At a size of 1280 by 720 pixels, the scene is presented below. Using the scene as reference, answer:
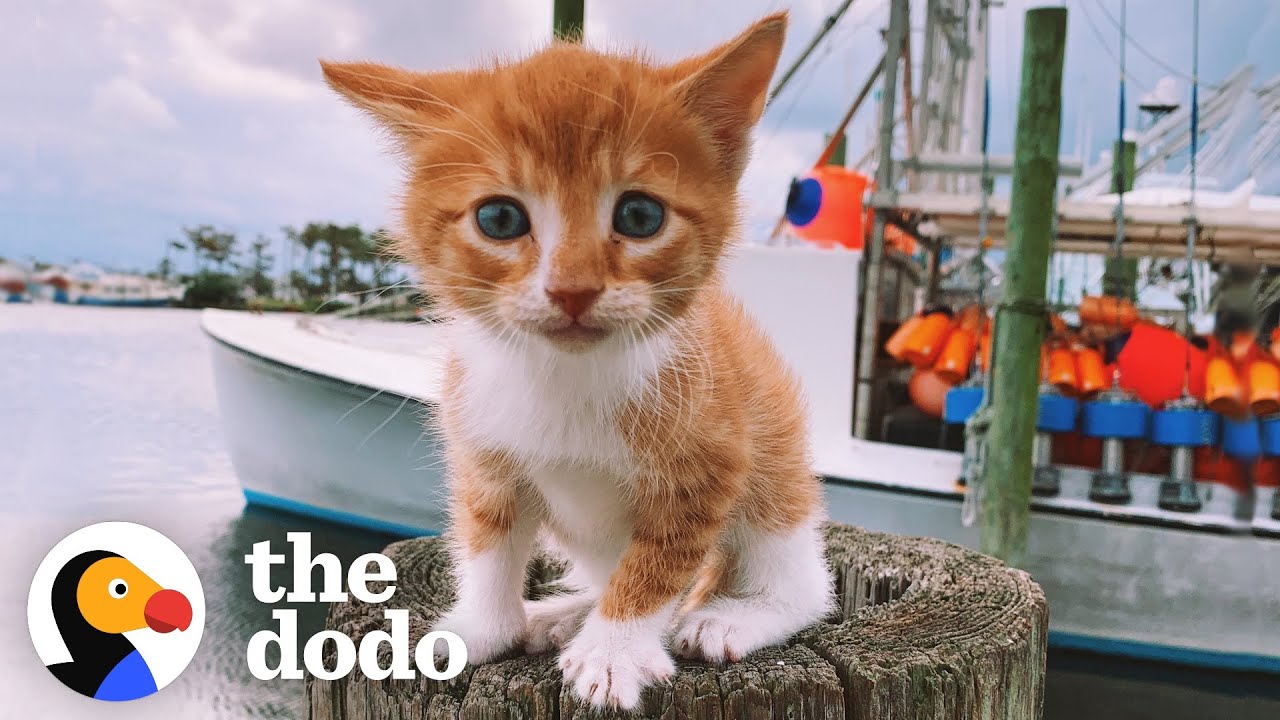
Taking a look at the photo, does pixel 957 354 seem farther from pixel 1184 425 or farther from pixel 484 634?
pixel 484 634

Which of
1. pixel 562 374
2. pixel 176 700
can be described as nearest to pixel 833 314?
pixel 562 374

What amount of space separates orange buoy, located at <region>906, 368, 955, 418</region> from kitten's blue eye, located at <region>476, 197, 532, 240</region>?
3.01 m

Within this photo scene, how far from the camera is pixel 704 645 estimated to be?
95 cm

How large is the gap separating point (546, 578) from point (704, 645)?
0.59 m

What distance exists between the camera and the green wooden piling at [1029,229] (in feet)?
9.05

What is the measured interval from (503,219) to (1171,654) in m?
Result: 3.87

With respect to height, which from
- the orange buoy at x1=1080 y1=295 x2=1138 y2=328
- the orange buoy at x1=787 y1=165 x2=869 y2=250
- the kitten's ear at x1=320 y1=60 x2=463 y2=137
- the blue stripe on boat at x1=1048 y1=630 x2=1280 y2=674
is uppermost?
the orange buoy at x1=787 y1=165 x2=869 y2=250

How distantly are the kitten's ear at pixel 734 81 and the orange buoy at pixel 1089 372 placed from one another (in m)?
2.86

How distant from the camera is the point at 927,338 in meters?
3.25

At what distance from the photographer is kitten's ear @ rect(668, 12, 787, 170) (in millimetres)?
779

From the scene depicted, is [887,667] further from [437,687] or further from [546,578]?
[546,578]

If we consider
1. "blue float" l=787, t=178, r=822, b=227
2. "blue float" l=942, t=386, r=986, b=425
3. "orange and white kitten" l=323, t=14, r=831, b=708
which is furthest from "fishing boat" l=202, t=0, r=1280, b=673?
"orange and white kitten" l=323, t=14, r=831, b=708

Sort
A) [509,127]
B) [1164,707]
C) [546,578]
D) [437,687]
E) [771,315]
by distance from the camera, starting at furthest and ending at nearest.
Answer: [1164,707], [771,315], [546,578], [437,687], [509,127]

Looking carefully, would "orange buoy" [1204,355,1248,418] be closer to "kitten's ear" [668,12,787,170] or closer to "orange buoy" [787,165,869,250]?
"orange buoy" [787,165,869,250]
